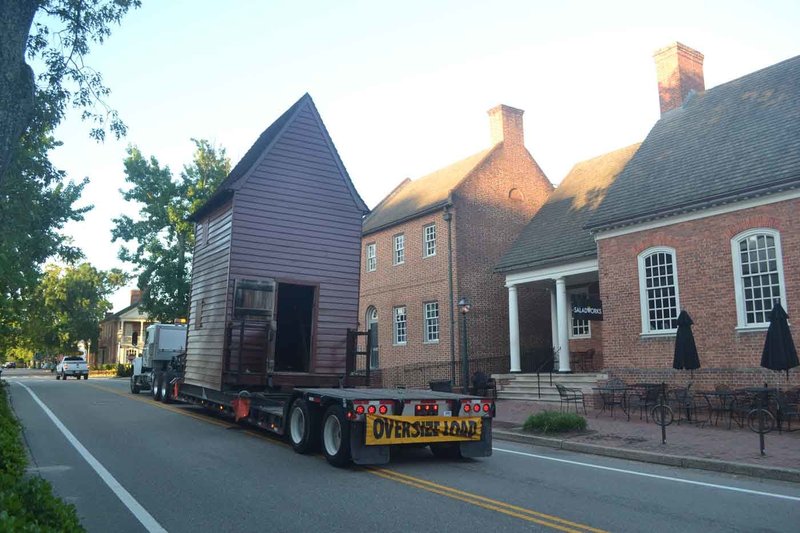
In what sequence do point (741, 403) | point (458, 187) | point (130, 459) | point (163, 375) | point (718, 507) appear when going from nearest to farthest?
1. point (718, 507)
2. point (130, 459)
3. point (741, 403)
4. point (163, 375)
5. point (458, 187)

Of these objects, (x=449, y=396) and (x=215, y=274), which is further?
(x=215, y=274)

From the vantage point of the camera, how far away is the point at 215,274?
15297 millimetres

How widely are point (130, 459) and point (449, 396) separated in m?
4.98

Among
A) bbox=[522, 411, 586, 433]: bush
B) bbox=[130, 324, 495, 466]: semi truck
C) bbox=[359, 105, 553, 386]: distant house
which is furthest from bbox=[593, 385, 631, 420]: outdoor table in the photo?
bbox=[359, 105, 553, 386]: distant house

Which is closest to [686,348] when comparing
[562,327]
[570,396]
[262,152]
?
[570,396]

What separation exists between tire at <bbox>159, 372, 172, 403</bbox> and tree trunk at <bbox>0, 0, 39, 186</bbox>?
1426 cm

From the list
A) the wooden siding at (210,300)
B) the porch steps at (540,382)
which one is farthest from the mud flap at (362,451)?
the porch steps at (540,382)

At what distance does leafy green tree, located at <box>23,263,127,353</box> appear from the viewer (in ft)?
222

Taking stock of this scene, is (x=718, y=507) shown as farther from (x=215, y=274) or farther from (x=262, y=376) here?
(x=215, y=274)

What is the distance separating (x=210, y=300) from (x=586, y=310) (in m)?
10.7

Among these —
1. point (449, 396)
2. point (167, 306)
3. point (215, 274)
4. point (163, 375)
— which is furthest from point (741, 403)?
point (167, 306)

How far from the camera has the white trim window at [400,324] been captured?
2904 cm

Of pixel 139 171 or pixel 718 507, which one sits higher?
pixel 139 171

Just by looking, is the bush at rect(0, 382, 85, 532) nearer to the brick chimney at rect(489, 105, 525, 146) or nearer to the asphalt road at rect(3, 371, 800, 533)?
the asphalt road at rect(3, 371, 800, 533)
